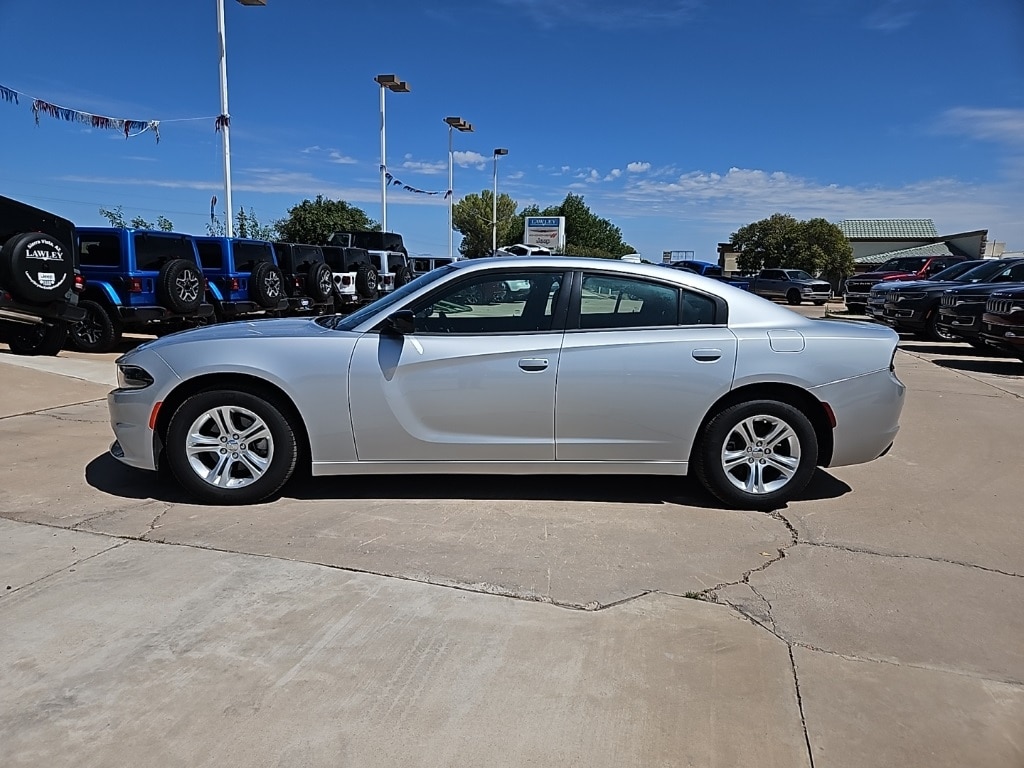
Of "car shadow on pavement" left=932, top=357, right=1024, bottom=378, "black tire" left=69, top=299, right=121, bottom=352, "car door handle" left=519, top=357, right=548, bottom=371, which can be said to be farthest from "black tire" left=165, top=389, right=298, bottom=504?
"car shadow on pavement" left=932, top=357, right=1024, bottom=378

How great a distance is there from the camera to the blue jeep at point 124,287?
11539 millimetres

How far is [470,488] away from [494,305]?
1.24 meters

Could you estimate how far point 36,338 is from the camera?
10.8 m

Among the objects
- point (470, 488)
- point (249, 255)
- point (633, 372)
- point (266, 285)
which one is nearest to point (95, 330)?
point (266, 285)

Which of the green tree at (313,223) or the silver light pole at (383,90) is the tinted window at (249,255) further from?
the green tree at (313,223)

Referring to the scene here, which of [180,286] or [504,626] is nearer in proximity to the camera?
[504,626]

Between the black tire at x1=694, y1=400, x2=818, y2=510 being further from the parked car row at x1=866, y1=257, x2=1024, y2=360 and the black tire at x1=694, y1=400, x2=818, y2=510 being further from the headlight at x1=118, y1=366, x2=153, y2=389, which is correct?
the parked car row at x1=866, y1=257, x2=1024, y2=360

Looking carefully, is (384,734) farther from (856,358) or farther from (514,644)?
(856,358)

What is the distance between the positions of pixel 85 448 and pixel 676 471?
4.62 metres

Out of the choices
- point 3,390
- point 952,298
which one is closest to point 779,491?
point 3,390

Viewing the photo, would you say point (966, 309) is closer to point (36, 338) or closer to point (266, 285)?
point (266, 285)

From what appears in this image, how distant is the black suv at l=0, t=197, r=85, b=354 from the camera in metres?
9.48

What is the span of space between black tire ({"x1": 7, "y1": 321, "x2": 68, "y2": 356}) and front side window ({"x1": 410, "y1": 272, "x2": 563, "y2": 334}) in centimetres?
837

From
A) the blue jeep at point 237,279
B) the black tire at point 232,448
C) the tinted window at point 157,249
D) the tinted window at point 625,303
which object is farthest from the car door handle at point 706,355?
the blue jeep at point 237,279
